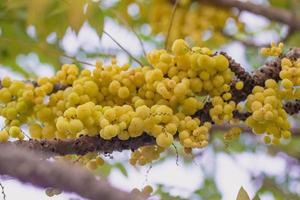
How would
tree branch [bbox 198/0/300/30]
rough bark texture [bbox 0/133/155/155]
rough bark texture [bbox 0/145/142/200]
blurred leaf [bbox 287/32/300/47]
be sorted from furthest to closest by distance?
blurred leaf [bbox 287/32/300/47] < tree branch [bbox 198/0/300/30] < rough bark texture [bbox 0/133/155/155] < rough bark texture [bbox 0/145/142/200]

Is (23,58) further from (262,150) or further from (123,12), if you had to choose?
(262,150)

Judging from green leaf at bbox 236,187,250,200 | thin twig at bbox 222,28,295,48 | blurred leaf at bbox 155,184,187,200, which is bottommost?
green leaf at bbox 236,187,250,200

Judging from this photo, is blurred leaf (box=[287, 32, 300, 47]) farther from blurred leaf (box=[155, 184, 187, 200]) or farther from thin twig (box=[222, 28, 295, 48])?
blurred leaf (box=[155, 184, 187, 200])

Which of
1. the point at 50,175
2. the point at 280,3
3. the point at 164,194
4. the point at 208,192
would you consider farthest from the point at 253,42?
the point at 50,175

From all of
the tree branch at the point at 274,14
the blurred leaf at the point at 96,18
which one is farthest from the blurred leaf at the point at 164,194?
the tree branch at the point at 274,14

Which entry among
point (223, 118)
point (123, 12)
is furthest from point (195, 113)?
point (123, 12)

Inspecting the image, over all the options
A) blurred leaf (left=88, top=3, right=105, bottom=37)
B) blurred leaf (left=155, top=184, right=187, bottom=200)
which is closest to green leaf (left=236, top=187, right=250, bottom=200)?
blurred leaf (left=155, top=184, right=187, bottom=200)

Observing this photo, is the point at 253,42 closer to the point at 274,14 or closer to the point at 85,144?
the point at 274,14

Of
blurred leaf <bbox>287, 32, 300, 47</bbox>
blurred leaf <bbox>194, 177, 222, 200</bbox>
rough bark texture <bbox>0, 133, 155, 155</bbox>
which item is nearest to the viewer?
rough bark texture <bbox>0, 133, 155, 155</bbox>
